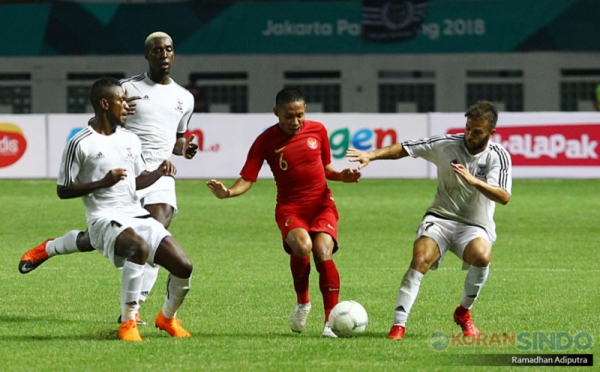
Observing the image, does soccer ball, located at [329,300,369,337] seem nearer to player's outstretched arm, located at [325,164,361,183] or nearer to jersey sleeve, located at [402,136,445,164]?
player's outstretched arm, located at [325,164,361,183]

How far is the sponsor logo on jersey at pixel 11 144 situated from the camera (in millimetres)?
22656

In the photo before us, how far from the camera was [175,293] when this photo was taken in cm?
719

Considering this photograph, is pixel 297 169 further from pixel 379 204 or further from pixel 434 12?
pixel 434 12

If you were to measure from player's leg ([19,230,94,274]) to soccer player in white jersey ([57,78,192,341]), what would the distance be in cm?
98

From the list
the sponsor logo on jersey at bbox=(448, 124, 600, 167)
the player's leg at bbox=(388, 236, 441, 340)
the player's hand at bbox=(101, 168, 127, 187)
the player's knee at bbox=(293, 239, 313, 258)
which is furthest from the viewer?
the sponsor logo on jersey at bbox=(448, 124, 600, 167)

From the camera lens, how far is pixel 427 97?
110 ft

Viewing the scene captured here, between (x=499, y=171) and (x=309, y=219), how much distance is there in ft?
4.36

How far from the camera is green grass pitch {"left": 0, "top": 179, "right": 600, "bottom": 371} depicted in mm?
6402

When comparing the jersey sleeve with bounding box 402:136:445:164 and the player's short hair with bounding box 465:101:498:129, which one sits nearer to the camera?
the player's short hair with bounding box 465:101:498:129

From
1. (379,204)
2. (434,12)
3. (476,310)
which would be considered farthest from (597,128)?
(476,310)

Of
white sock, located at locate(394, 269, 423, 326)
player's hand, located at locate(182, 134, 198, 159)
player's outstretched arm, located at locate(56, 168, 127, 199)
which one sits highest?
player's hand, located at locate(182, 134, 198, 159)

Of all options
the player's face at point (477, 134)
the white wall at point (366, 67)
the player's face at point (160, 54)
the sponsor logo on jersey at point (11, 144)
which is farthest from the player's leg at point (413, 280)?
the white wall at point (366, 67)

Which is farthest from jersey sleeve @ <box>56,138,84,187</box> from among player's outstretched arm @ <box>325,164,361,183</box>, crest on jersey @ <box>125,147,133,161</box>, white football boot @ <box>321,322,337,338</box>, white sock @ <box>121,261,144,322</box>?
white football boot @ <box>321,322,337,338</box>

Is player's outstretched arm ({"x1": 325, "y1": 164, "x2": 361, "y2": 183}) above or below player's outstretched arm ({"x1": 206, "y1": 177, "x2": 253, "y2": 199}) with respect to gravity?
above
